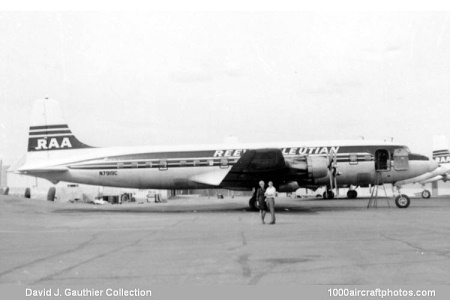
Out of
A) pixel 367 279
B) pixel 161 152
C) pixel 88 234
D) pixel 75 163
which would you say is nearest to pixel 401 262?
pixel 367 279

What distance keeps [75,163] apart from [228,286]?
20030 mm

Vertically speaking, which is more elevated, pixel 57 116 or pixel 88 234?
pixel 57 116

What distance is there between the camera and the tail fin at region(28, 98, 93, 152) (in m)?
25.1

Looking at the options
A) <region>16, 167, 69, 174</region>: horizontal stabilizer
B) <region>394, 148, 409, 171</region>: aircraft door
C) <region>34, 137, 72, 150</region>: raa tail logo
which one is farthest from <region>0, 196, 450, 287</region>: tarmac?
<region>34, 137, 72, 150</region>: raa tail logo

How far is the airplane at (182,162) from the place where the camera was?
78.5ft

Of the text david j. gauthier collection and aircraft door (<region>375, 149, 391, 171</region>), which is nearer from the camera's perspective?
the text david j. gauthier collection

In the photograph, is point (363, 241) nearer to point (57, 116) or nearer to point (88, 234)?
point (88, 234)

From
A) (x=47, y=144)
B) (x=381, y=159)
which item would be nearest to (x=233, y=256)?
(x=381, y=159)

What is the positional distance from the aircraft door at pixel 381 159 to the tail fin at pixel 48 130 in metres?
16.7

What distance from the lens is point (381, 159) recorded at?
80.1 ft

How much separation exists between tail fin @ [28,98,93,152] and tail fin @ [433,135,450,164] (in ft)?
128

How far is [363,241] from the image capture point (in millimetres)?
10477

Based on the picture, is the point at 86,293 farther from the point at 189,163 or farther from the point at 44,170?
the point at 44,170

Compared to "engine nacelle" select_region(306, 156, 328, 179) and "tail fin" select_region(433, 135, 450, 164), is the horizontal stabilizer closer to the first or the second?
"engine nacelle" select_region(306, 156, 328, 179)
